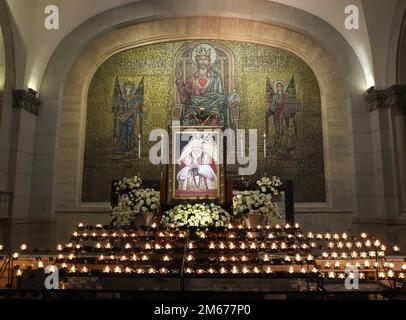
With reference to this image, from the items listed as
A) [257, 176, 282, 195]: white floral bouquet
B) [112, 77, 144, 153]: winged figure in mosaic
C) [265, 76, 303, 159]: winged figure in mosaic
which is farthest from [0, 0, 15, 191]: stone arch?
[265, 76, 303, 159]: winged figure in mosaic

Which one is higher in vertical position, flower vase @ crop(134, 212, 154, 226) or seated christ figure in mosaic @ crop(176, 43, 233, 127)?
seated christ figure in mosaic @ crop(176, 43, 233, 127)

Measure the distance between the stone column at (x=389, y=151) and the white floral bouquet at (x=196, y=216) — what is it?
524 centimetres

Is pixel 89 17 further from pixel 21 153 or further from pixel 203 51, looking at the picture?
pixel 21 153

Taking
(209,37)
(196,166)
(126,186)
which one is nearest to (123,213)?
(126,186)

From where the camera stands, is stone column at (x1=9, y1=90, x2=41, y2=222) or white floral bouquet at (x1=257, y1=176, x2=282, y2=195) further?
stone column at (x1=9, y1=90, x2=41, y2=222)

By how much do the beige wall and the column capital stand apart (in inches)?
47.6

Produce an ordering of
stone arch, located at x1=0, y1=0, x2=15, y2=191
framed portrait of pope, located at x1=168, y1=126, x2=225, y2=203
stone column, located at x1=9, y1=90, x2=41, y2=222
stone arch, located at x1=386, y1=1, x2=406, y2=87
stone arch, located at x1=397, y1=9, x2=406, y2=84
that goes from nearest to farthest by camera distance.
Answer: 1. framed portrait of pope, located at x1=168, y1=126, x2=225, y2=203
2. stone arch, located at x1=0, y1=0, x2=15, y2=191
3. stone arch, located at x1=386, y1=1, x2=406, y2=87
4. stone column, located at x1=9, y1=90, x2=41, y2=222
5. stone arch, located at x1=397, y1=9, x2=406, y2=84

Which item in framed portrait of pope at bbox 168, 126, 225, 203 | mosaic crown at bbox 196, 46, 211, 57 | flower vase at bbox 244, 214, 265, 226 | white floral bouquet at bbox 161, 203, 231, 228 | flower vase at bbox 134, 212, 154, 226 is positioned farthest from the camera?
mosaic crown at bbox 196, 46, 211, 57

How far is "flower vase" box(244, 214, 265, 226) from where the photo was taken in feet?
27.4

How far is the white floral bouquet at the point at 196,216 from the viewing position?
7.80m

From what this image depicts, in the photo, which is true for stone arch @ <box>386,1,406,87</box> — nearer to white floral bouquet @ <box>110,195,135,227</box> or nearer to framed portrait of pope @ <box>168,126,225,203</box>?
framed portrait of pope @ <box>168,126,225,203</box>

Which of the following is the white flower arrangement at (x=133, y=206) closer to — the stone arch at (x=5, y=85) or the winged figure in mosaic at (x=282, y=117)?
the stone arch at (x=5, y=85)
